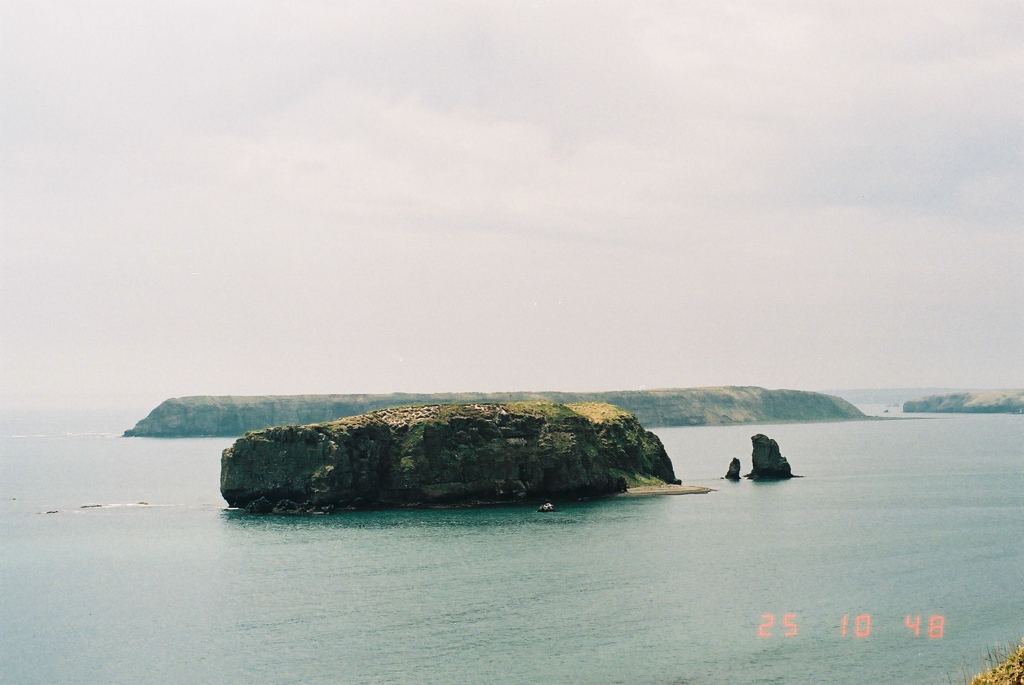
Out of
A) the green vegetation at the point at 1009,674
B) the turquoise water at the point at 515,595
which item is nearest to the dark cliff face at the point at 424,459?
the turquoise water at the point at 515,595

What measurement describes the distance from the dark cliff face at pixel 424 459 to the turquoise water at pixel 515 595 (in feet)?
27.8

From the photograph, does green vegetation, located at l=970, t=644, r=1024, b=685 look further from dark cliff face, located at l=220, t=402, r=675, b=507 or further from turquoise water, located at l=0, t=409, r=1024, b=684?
dark cliff face, located at l=220, t=402, r=675, b=507

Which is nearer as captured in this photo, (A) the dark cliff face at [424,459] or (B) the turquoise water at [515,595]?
(B) the turquoise water at [515,595]

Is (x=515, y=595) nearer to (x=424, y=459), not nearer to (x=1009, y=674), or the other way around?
(x=1009, y=674)

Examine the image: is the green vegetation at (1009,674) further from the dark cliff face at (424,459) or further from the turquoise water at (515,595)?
the dark cliff face at (424,459)

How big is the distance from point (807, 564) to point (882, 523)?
37.8 metres

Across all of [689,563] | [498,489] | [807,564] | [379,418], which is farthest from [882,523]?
[379,418]

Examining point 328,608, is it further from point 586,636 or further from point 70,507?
point 70,507

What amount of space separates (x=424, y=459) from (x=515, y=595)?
7076 cm

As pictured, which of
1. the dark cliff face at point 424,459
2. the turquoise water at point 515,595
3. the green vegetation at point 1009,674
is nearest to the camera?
the green vegetation at point 1009,674

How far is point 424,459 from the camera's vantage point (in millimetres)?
161250

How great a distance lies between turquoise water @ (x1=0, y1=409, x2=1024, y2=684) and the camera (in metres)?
71.2

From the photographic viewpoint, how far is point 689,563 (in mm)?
107062

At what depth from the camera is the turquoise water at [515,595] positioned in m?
71.2
